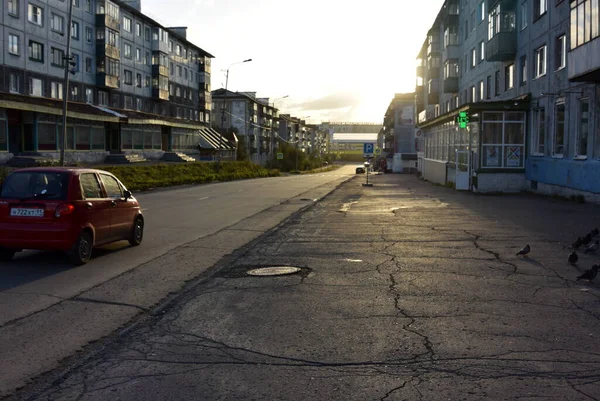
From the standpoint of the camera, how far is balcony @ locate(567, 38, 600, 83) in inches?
771

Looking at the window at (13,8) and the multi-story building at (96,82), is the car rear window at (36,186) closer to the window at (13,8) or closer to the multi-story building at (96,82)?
the multi-story building at (96,82)

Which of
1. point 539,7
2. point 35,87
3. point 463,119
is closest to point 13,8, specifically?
point 35,87

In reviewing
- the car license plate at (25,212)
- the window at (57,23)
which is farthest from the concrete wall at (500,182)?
the window at (57,23)

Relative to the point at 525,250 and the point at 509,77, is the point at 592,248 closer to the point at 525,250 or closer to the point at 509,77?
the point at 525,250

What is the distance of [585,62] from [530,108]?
1012 cm

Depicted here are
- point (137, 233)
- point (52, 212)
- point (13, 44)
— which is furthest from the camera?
point (13, 44)

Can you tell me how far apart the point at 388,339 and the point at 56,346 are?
9.81ft

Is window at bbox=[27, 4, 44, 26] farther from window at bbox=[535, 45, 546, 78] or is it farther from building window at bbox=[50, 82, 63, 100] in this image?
window at bbox=[535, 45, 546, 78]

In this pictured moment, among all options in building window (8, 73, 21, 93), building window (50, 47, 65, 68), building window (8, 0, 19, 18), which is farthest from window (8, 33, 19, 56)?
building window (50, 47, 65, 68)

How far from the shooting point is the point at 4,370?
16.2 ft

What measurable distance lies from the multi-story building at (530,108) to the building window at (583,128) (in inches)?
1.5

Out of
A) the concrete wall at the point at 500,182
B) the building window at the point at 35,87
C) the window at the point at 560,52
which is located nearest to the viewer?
the window at the point at 560,52

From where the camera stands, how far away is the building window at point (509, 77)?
34531mm

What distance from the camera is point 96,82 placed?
185 ft
